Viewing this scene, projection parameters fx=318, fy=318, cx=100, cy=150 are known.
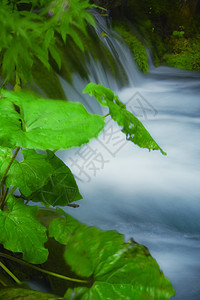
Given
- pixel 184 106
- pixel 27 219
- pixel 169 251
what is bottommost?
pixel 184 106

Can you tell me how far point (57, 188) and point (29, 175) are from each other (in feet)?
0.65

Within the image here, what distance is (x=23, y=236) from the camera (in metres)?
1.17

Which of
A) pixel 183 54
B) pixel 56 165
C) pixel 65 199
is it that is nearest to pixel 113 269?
pixel 65 199

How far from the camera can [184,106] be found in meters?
5.39

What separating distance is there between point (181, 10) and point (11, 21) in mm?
9408

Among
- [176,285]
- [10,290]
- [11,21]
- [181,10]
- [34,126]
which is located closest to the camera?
[11,21]

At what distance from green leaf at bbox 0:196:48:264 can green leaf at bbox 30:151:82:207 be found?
0.53 ft

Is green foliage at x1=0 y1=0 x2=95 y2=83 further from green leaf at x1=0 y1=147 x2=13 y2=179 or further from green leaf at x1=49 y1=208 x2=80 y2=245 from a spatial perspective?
green leaf at x1=49 y1=208 x2=80 y2=245

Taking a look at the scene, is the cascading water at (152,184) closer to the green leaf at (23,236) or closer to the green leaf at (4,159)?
the green leaf at (23,236)

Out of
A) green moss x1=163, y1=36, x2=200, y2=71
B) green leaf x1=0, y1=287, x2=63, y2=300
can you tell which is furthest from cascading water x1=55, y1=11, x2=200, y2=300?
green moss x1=163, y1=36, x2=200, y2=71

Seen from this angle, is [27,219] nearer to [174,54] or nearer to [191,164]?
[191,164]

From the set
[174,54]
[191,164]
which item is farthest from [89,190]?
[174,54]

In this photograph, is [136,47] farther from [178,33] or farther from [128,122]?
[128,122]

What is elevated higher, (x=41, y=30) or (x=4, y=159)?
(x=41, y=30)
